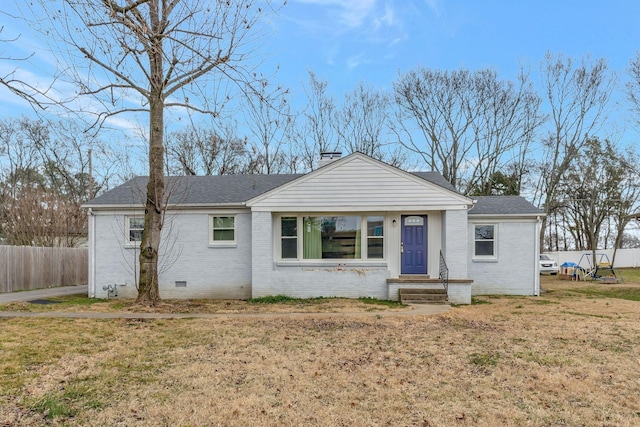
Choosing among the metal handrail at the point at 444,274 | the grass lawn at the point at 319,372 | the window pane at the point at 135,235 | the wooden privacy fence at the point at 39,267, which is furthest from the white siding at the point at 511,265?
the wooden privacy fence at the point at 39,267

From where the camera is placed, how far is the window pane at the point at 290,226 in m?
13.7

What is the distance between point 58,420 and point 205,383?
62.7 inches

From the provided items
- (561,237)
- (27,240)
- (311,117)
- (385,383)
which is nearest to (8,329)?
(385,383)

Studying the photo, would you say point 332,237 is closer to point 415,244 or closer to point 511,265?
point 415,244

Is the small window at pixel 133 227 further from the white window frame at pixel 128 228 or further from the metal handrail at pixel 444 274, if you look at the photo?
the metal handrail at pixel 444 274

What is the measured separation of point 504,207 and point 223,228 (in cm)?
1058

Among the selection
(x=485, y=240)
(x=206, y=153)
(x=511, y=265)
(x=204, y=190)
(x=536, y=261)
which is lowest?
(x=511, y=265)

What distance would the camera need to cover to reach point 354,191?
1305 centimetres

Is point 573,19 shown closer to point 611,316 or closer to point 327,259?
point 611,316

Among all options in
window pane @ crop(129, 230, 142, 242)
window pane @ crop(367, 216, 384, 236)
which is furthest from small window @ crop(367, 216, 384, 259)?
window pane @ crop(129, 230, 142, 242)

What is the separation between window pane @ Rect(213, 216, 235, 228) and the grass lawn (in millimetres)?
4986

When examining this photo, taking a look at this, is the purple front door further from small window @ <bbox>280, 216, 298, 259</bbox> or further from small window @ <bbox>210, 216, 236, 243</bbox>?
small window @ <bbox>210, 216, 236, 243</bbox>

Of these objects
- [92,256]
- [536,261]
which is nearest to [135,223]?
[92,256]

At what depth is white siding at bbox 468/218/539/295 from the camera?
1428cm
